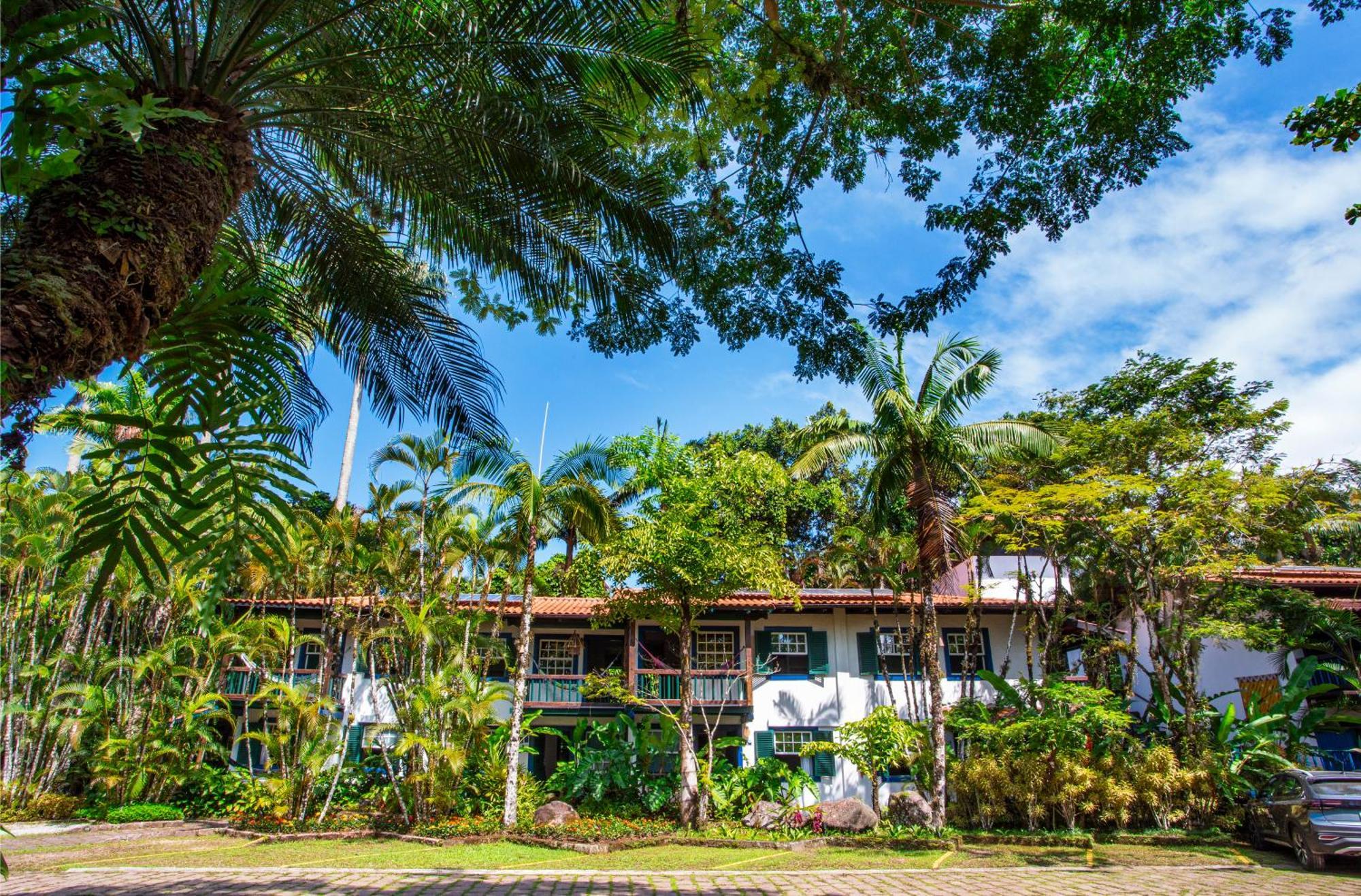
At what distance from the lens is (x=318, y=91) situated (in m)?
4.91

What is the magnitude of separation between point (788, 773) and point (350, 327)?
48.8ft

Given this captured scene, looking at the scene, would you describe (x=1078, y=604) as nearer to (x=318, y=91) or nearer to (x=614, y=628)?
(x=614, y=628)

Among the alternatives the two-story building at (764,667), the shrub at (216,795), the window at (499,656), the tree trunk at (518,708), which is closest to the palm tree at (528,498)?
the tree trunk at (518,708)

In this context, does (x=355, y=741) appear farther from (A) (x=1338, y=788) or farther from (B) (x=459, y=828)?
(A) (x=1338, y=788)

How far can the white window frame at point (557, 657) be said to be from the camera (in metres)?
21.1

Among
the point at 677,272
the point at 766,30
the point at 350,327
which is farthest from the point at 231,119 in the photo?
the point at 766,30

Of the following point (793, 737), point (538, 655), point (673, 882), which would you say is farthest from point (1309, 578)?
point (538, 655)

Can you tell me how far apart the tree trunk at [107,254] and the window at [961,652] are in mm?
20563

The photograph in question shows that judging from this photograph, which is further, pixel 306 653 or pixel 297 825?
pixel 306 653

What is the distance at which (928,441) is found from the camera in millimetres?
15773

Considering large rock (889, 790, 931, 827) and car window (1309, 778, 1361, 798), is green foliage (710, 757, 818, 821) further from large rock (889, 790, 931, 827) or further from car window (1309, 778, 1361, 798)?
car window (1309, 778, 1361, 798)

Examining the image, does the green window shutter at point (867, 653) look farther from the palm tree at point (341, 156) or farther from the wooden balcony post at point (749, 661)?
the palm tree at point (341, 156)

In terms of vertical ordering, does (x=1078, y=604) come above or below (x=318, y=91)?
below

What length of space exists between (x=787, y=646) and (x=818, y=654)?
87cm
